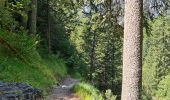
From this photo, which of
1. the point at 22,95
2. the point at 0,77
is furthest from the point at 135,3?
the point at 0,77

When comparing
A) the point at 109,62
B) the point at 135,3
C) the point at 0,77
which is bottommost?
the point at 109,62

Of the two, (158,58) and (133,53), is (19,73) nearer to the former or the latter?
(133,53)

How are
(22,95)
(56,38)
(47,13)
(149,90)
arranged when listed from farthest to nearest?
(149,90), (56,38), (47,13), (22,95)

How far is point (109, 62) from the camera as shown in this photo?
57.8 meters

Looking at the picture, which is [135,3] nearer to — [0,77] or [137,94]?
[137,94]

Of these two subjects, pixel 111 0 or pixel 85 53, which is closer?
pixel 111 0

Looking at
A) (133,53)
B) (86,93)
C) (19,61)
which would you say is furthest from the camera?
(86,93)

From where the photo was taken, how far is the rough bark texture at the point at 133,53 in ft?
29.9

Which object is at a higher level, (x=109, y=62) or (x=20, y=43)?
(x=20, y=43)

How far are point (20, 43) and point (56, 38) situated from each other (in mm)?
21828

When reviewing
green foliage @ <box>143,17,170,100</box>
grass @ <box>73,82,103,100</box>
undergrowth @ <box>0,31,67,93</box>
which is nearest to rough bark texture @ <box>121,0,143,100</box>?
undergrowth @ <box>0,31,67,93</box>

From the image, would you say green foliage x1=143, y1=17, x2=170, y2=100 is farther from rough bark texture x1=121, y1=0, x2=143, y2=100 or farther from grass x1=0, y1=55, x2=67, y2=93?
rough bark texture x1=121, y1=0, x2=143, y2=100

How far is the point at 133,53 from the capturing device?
912cm

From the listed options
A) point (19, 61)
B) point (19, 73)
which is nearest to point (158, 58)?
point (19, 61)
